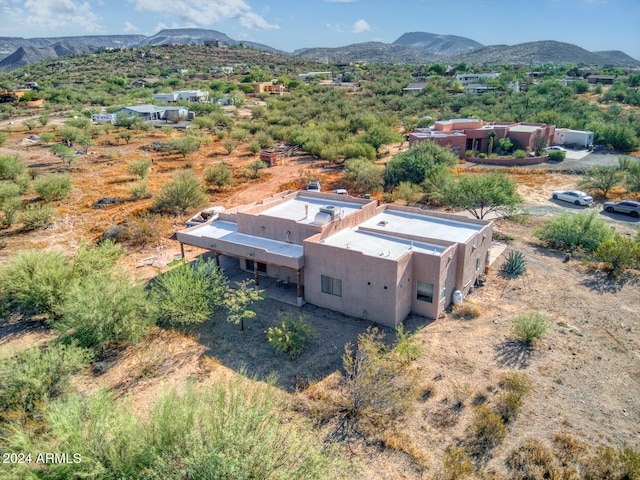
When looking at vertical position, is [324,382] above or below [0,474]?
below

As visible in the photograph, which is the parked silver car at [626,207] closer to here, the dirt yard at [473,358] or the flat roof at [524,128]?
the dirt yard at [473,358]

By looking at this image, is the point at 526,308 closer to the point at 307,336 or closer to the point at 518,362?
the point at 518,362

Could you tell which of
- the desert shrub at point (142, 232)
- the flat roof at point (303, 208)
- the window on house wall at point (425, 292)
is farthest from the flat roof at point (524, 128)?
the desert shrub at point (142, 232)

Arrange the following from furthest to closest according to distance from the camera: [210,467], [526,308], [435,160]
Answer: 1. [435,160]
2. [526,308]
3. [210,467]

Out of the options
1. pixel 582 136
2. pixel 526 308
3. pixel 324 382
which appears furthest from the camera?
pixel 582 136

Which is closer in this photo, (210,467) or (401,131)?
(210,467)

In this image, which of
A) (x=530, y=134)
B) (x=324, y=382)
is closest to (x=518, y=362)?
(x=324, y=382)

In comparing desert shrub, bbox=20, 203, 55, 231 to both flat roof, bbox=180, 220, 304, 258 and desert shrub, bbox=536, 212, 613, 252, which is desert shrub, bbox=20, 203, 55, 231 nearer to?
flat roof, bbox=180, 220, 304, 258
